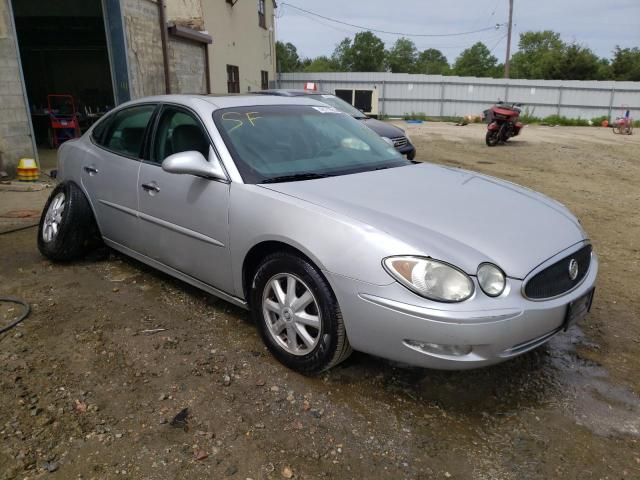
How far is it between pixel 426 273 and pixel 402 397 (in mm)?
785

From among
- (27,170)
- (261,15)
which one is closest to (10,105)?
(27,170)

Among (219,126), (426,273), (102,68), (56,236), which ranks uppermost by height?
(102,68)

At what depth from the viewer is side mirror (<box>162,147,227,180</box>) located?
10.2 ft

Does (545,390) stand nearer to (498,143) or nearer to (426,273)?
(426,273)

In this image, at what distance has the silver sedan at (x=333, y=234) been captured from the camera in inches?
93.6

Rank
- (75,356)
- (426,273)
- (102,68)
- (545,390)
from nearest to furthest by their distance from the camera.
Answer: (426,273)
(545,390)
(75,356)
(102,68)

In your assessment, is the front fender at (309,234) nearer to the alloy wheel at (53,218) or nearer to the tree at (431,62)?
the alloy wheel at (53,218)

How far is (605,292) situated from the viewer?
13.6 feet

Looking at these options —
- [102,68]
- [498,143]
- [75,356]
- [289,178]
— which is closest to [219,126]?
[289,178]

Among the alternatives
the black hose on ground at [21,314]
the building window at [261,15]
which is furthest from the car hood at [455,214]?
the building window at [261,15]

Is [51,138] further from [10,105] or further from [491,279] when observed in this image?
[491,279]

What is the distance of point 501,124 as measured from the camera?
1484cm

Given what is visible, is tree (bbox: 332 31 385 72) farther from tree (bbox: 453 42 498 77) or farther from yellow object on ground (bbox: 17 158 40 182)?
yellow object on ground (bbox: 17 158 40 182)

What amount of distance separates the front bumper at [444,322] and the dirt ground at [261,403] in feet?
1.25
